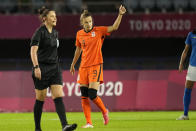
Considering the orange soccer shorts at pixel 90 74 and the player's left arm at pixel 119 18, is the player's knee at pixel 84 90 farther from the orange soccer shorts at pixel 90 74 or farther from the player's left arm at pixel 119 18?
the player's left arm at pixel 119 18

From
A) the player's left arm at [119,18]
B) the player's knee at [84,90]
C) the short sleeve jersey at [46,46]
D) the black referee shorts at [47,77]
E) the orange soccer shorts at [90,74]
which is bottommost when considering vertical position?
the player's knee at [84,90]

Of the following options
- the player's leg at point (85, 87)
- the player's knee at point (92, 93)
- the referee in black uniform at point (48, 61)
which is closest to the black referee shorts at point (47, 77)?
the referee in black uniform at point (48, 61)

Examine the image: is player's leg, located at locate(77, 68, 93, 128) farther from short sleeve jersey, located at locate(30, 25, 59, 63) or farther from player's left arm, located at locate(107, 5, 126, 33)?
short sleeve jersey, located at locate(30, 25, 59, 63)

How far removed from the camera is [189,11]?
23.1 metres

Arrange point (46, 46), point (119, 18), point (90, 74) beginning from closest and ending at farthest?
point (46, 46), point (119, 18), point (90, 74)

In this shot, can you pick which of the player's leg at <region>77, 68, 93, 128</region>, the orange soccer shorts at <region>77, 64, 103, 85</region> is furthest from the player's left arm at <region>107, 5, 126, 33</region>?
the player's leg at <region>77, 68, 93, 128</region>

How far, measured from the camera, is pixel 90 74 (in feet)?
34.7

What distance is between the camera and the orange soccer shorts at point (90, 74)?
416 inches

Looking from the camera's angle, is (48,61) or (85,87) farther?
(85,87)

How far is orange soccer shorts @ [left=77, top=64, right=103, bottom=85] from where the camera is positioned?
10570mm

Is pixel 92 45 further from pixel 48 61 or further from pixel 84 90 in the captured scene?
pixel 48 61

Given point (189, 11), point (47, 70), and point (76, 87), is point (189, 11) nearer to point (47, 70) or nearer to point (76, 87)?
point (76, 87)

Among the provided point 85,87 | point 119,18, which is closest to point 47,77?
point 85,87

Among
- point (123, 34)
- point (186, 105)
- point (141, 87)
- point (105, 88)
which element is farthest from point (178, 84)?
point (123, 34)
